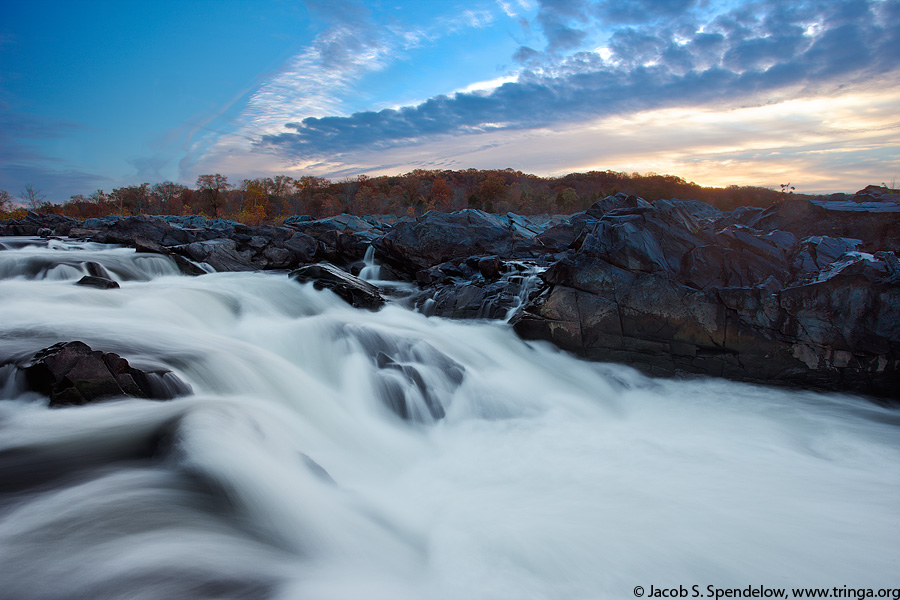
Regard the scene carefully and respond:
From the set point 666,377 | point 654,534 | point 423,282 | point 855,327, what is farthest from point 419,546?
point 423,282

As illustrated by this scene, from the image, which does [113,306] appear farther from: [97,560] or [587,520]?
[587,520]

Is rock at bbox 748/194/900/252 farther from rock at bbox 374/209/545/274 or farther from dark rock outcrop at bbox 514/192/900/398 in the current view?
rock at bbox 374/209/545/274

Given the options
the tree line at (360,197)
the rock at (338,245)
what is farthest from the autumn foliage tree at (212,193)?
the rock at (338,245)

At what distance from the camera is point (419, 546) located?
4.44 meters

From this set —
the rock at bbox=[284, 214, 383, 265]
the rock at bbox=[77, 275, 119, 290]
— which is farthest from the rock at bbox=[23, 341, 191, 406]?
the rock at bbox=[284, 214, 383, 265]

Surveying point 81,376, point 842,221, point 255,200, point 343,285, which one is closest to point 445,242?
point 343,285

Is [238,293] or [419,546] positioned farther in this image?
[238,293]

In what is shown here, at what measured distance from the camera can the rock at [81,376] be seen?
5078 millimetres

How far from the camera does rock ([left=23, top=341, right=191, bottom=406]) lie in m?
5.08

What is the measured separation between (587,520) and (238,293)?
34.3 feet

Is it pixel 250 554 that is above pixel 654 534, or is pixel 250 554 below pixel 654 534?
above

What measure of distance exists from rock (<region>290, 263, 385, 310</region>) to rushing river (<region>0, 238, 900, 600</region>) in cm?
237

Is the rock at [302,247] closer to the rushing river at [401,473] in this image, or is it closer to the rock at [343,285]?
the rock at [343,285]

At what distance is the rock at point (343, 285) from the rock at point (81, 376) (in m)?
7.14
